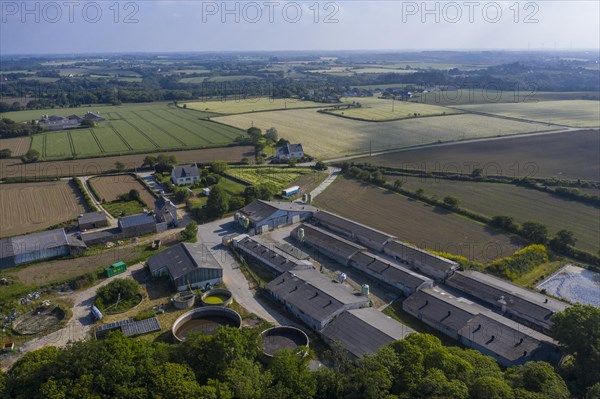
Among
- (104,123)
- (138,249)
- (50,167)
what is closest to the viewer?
(138,249)

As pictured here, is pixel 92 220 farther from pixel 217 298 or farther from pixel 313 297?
pixel 313 297

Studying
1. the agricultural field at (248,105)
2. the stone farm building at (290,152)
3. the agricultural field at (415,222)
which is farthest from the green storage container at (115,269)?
the agricultural field at (248,105)

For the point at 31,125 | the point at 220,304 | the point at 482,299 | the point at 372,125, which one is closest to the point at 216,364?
the point at 220,304

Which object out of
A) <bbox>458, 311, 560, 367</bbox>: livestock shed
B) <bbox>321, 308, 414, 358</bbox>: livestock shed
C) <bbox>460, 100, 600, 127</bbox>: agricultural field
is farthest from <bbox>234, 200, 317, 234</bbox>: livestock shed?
<bbox>460, 100, 600, 127</bbox>: agricultural field

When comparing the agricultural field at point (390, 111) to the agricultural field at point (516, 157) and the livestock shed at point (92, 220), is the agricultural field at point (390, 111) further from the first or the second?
the livestock shed at point (92, 220)

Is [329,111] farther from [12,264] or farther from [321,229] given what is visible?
[12,264]

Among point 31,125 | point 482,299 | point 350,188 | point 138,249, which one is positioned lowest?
point 482,299
